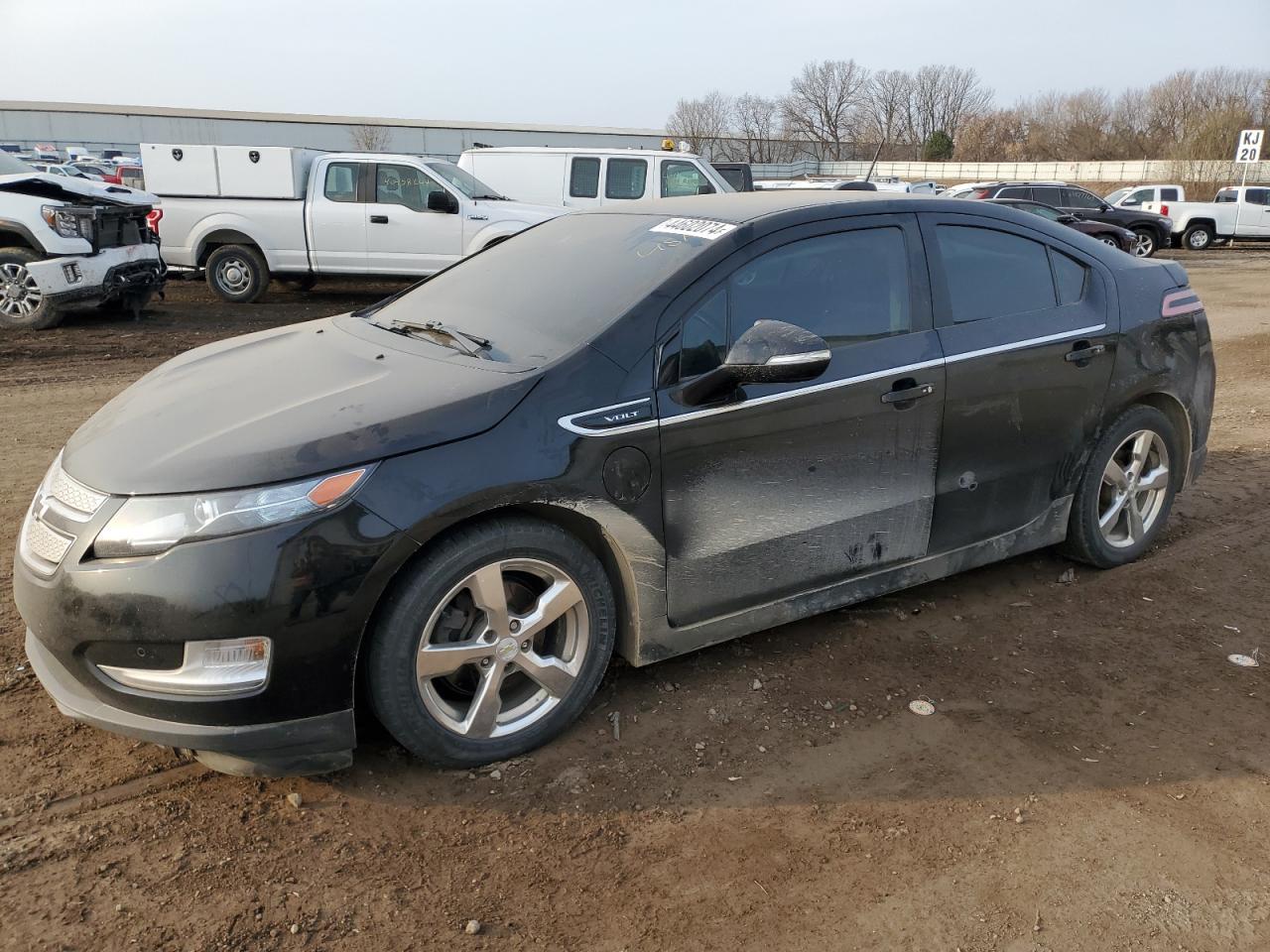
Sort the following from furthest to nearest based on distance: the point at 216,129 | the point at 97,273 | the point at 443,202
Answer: the point at 216,129
the point at 443,202
the point at 97,273

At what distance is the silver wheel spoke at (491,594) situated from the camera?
9.28 ft

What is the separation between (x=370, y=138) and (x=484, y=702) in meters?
58.3

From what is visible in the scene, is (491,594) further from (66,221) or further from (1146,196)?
(1146,196)

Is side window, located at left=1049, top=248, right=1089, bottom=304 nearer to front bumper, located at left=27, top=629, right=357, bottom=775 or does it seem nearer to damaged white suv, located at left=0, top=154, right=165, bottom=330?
front bumper, located at left=27, top=629, right=357, bottom=775

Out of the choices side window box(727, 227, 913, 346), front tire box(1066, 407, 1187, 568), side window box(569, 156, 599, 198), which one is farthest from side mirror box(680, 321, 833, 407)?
side window box(569, 156, 599, 198)

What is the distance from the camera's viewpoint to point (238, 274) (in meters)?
13.0

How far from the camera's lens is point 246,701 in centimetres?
258

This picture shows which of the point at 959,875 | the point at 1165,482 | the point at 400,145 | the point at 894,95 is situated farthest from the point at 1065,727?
the point at 894,95

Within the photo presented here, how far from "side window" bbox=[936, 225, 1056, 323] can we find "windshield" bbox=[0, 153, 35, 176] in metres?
9.82

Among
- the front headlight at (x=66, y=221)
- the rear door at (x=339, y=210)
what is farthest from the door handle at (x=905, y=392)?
the rear door at (x=339, y=210)

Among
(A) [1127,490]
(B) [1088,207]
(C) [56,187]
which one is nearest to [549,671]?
(A) [1127,490]

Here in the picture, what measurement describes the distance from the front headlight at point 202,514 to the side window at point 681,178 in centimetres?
1142

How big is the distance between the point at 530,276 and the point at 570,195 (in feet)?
34.3

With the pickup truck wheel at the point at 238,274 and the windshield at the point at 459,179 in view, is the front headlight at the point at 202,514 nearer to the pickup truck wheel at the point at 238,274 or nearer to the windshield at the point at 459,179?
the windshield at the point at 459,179
